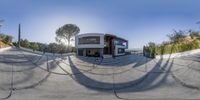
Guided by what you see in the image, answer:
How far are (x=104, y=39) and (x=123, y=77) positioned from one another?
5.69m

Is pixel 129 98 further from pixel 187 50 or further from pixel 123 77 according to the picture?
pixel 187 50

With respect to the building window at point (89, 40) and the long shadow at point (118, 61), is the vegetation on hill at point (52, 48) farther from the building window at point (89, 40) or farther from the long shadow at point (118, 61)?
the long shadow at point (118, 61)

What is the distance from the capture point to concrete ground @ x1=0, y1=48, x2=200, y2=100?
9070 mm

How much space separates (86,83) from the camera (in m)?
10.4

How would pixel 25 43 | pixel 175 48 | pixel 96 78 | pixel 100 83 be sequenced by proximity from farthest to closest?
1. pixel 25 43
2. pixel 175 48
3. pixel 96 78
4. pixel 100 83

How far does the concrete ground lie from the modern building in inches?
60.2

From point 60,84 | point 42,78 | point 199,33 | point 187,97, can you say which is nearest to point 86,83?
point 60,84

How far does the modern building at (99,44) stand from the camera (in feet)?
52.1

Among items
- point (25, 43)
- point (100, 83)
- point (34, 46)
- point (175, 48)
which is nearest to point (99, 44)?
point (34, 46)

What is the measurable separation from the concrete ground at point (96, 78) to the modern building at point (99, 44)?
1.53m

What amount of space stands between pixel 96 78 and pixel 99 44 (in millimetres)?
5996

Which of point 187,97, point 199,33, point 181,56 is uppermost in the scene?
point 199,33

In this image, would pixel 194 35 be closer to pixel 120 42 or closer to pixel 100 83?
pixel 120 42

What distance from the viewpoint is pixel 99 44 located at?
55.2 ft
